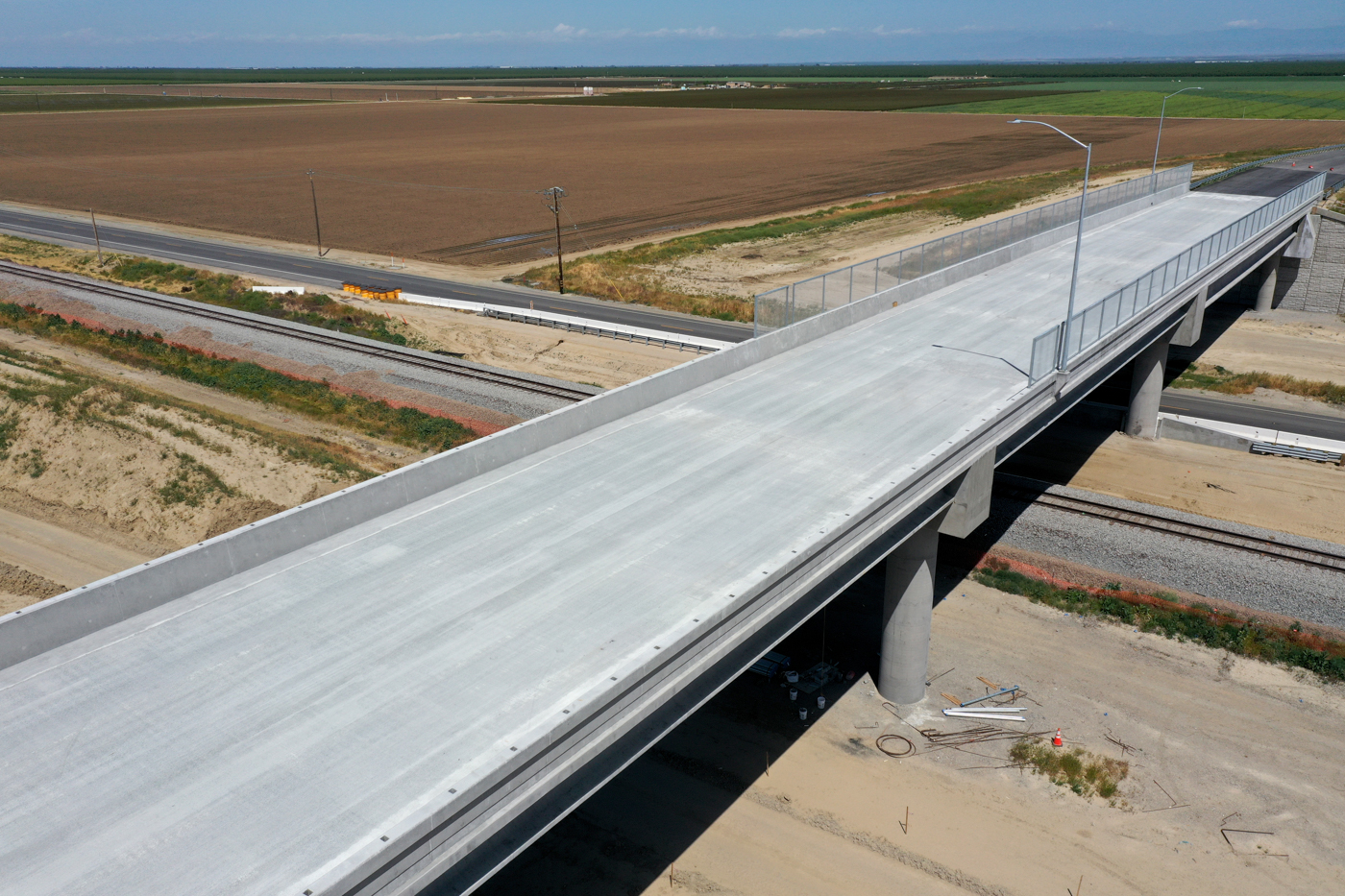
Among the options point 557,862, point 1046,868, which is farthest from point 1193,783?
point 557,862

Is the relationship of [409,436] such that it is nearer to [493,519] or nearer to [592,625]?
[493,519]

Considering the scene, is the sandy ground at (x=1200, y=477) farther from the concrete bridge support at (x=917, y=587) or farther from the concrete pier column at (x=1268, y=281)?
the concrete pier column at (x=1268, y=281)

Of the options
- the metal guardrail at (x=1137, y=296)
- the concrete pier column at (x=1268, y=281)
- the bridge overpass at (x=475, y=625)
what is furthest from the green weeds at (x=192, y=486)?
the concrete pier column at (x=1268, y=281)

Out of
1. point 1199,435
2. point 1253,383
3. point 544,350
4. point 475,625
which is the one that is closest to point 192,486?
point 544,350

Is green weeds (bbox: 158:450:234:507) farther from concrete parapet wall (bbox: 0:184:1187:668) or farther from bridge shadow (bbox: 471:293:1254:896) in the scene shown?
bridge shadow (bbox: 471:293:1254:896)

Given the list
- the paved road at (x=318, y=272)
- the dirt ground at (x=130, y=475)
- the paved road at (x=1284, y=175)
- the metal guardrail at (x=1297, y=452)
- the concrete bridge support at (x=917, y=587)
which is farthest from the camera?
the paved road at (x=1284, y=175)

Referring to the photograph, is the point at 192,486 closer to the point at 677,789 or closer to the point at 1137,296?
the point at 677,789
